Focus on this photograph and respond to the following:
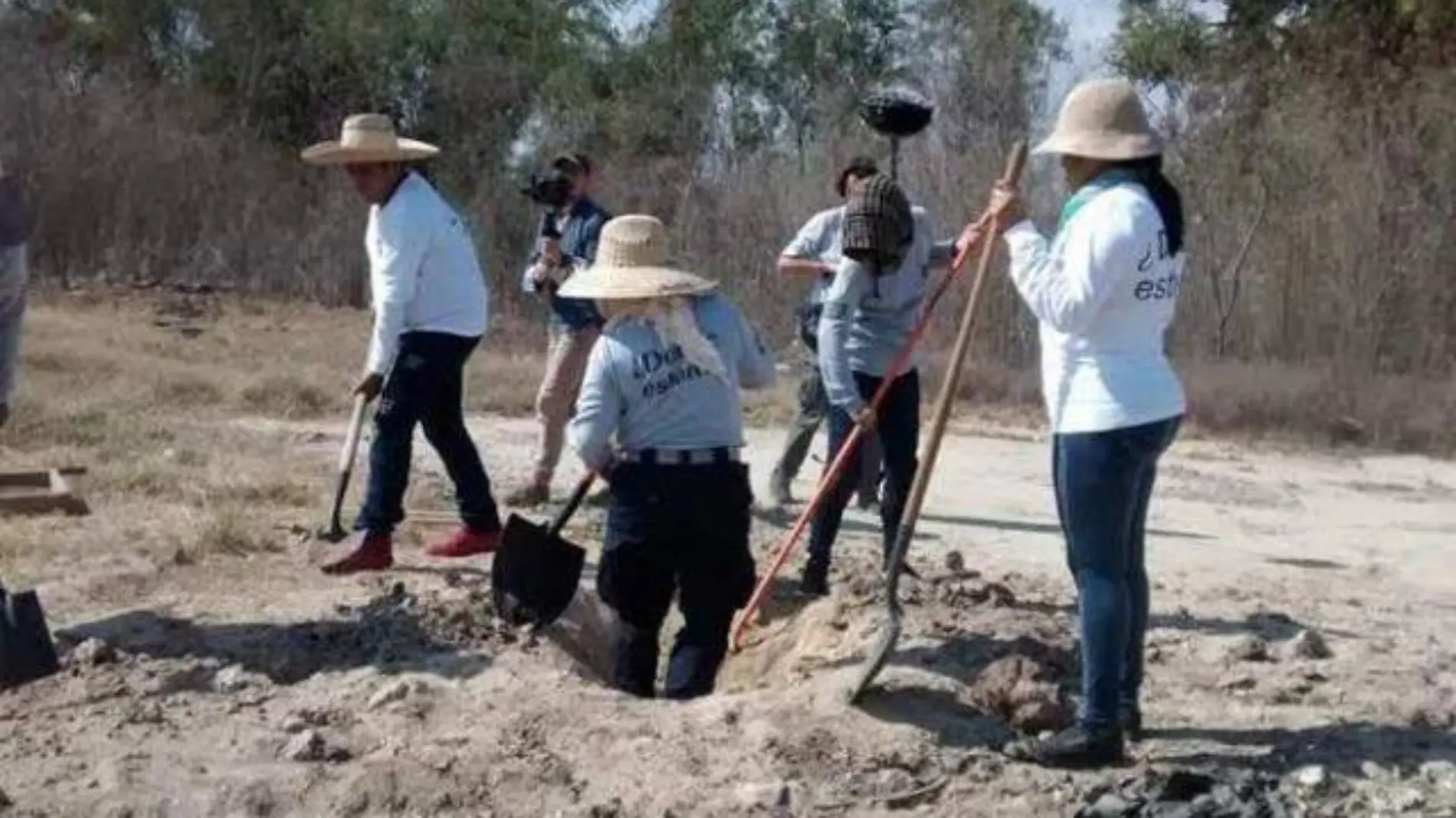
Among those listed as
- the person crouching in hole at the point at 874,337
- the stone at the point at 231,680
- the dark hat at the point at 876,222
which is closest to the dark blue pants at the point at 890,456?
the person crouching in hole at the point at 874,337

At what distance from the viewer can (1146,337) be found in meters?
6.28

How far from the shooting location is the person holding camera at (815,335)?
31.3 feet

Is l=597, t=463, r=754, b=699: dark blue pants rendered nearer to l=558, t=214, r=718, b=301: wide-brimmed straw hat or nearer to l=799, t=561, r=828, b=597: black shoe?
l=558, t=214, r=718, b=301: wide-brimmed straw hat

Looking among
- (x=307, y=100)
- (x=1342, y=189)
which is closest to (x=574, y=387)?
(x=1342, y=189)

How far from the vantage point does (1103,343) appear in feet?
20.5

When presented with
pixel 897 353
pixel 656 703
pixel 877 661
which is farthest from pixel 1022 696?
pixel 897 353

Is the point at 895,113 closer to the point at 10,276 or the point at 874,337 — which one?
the point at 874,337

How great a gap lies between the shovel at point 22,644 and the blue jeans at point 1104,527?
10.2 feet

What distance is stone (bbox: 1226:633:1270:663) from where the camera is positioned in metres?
7.85

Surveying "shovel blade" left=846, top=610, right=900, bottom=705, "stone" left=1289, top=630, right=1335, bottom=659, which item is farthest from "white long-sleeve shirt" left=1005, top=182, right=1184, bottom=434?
"stone" left=1289, top=630, right=1335, bottom=659

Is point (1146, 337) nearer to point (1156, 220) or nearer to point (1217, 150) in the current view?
point (1156, 220)

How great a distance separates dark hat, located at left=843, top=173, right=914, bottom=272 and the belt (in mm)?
1556

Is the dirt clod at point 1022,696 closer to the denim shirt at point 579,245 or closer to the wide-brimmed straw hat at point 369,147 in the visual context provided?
the wide-brimmed straw hat at point 369,147

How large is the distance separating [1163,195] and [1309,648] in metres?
2.22
